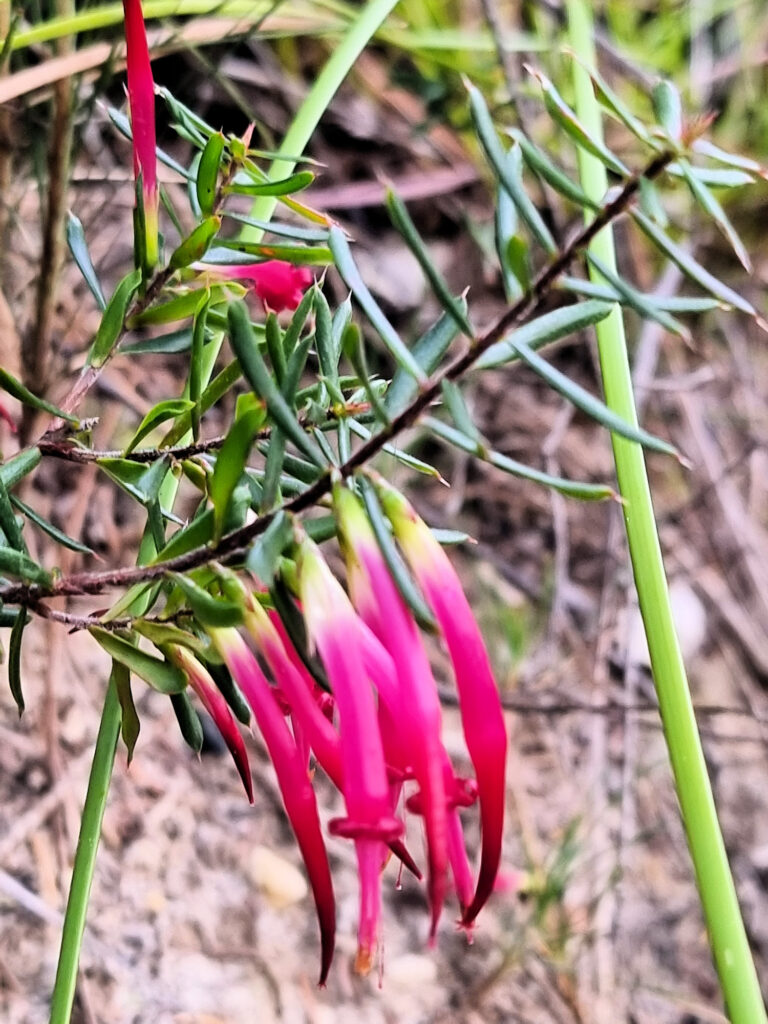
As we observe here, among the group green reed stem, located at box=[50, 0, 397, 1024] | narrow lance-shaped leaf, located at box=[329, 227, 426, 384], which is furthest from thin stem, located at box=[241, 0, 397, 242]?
narrow lance-shaped leaf, located at box=[329, 227, 426, 384]

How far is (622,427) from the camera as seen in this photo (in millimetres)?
246

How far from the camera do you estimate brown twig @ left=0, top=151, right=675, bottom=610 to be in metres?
0.24

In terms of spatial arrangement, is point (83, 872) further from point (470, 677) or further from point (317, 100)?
point (317, 100)

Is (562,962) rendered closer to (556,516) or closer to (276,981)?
(276,981)

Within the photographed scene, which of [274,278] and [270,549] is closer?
[270,549]

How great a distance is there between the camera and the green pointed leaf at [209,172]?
325 mm

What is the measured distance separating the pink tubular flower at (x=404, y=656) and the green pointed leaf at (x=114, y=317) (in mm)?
141

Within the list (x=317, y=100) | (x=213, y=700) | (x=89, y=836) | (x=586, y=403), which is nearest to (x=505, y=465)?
(x=586, y=403)

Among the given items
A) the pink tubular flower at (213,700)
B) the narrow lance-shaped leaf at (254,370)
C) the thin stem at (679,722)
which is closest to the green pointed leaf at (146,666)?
the pink tubular flower at (213,700)

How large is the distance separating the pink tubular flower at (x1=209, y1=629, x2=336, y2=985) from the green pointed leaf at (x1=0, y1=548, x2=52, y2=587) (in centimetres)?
7

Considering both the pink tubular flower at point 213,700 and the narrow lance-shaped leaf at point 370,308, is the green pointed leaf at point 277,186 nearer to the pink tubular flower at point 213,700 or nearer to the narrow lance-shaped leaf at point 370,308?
the narrow lance-shaped leaf at point 370,308

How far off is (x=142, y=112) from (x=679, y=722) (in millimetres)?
324

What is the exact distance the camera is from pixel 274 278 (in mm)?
371

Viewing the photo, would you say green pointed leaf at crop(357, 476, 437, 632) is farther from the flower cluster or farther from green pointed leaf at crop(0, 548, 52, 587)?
green pointed leaf at crop(0, 548, 52, 587)
